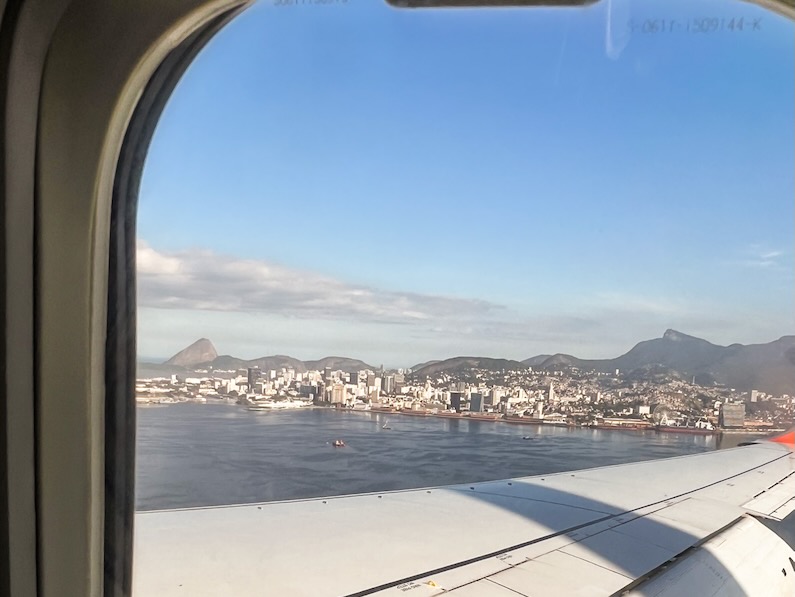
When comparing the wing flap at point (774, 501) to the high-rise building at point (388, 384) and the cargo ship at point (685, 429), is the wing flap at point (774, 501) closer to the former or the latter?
the cargo ship at point (685, 429)

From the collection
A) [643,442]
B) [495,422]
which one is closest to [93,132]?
[495,422]

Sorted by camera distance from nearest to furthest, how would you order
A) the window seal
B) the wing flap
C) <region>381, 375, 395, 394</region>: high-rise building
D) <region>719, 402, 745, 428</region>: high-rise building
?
the window seal < <region>719, 402, 745, 428</region>: high-rise building < <region>381, 375, 395, 394</region>: high-rise building < the wing flap

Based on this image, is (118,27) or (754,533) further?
(754,533)

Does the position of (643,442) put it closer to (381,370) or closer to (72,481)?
(381,370)

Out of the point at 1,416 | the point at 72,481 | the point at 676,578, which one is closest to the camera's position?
the point at 1,416

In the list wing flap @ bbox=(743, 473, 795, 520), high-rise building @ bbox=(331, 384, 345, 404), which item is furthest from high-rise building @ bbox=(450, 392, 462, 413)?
wing flap @ bbox=(743, 473, 795, 520)

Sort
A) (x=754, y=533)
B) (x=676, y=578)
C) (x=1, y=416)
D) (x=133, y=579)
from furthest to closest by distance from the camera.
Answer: (x=754, y=533)
(x=676, y=578)
(x=133, y=579)
(x=1, y=416)

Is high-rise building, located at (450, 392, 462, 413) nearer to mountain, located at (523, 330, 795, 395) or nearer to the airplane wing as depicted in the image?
mountain, located at (523, 330, 795, 395)
